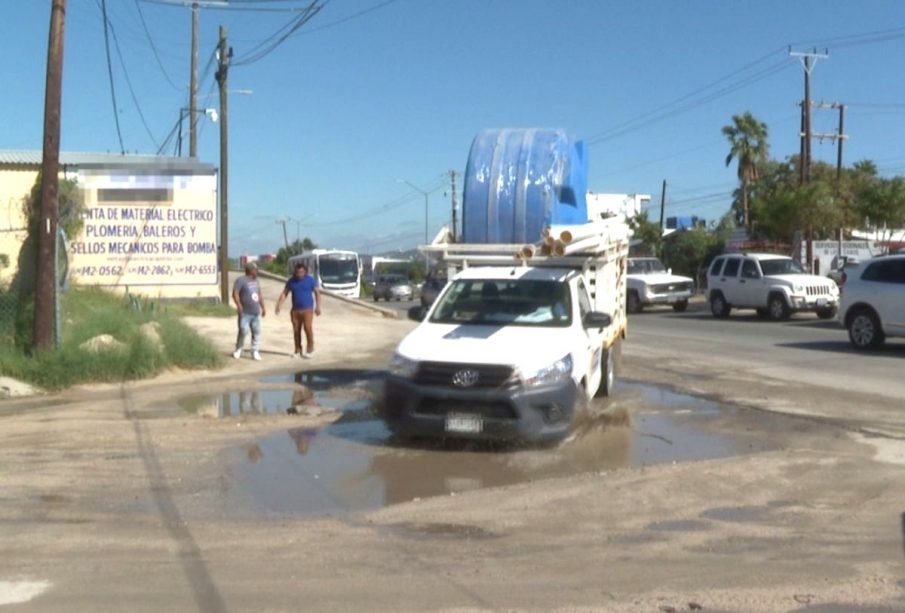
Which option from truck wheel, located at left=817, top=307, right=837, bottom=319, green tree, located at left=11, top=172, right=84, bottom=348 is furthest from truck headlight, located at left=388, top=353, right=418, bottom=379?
truck wheel, located at left=817, top=307, right=837, bottom=319

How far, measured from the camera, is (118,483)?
9359 mm

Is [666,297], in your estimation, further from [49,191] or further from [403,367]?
[403,367]

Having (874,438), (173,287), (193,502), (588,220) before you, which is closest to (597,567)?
(193,502)

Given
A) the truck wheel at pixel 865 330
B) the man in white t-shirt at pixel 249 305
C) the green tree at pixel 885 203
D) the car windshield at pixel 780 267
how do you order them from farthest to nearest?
the green tree at pixel 885 203, the car windshield at pixel 780 267, the truck wheel at pixel 865 330, the man in white t-shirt at pixel 249 305

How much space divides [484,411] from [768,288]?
21.8m

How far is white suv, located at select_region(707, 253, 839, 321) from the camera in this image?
30.2 m

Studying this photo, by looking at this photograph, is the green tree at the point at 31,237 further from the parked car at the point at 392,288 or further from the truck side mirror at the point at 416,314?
the parked car at the point at 392,288

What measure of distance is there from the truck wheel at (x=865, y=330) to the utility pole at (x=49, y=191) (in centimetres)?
1318

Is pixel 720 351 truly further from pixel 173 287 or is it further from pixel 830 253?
pixel 830 253

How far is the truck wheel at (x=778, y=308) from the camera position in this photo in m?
30.3

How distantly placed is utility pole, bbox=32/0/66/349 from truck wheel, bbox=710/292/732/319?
69.2 ft

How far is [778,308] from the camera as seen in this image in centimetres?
3052

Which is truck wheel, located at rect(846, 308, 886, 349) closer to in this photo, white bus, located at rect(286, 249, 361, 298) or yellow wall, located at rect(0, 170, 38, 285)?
yellow wall, located at rect(0, 170, 38, 285)

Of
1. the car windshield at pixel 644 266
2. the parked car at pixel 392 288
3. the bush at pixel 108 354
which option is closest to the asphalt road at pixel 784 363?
the bush at pixel 108 354
